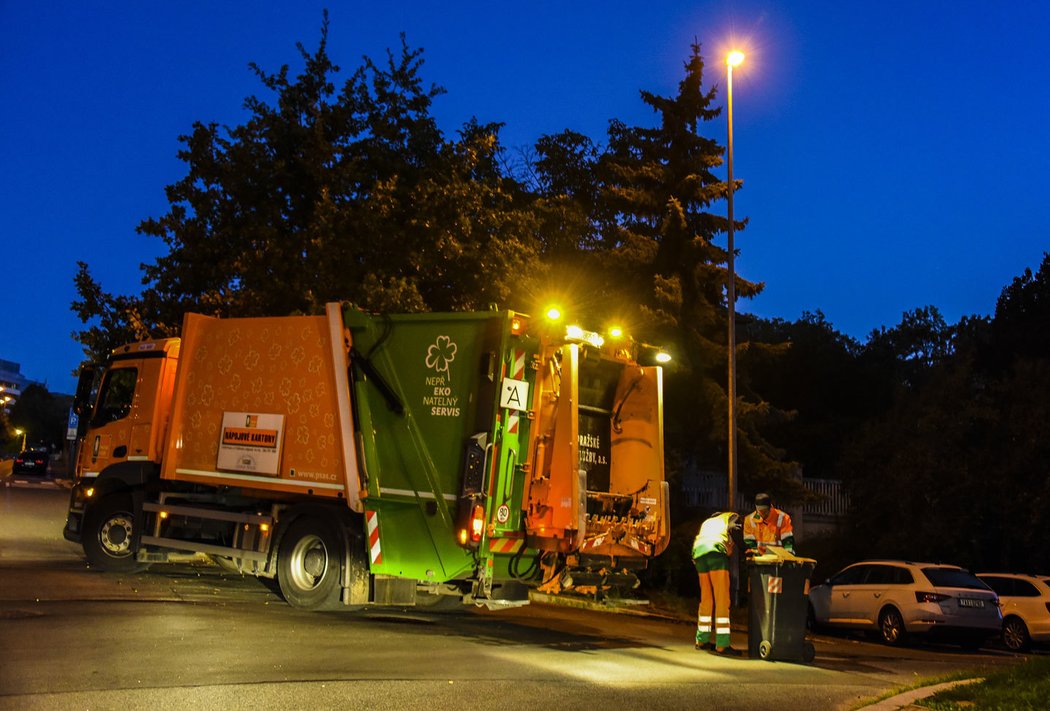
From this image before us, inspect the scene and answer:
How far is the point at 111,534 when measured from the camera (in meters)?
13.1

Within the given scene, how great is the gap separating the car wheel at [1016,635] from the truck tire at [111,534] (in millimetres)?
13417

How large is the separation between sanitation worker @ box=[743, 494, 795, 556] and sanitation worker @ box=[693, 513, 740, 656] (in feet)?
0.76

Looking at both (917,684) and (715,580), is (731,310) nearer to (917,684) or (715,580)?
(715,580)

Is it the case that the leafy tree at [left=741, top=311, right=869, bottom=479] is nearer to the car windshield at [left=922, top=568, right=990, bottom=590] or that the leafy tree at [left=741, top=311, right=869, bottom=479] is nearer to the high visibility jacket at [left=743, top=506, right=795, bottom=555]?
the car windshield at [left=922, top=568, right=990, bottom=590]

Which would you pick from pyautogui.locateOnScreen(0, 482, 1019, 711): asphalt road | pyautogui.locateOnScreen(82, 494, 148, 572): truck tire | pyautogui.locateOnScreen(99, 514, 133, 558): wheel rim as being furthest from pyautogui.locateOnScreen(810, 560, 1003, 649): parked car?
pyautogui.locateOnScreen(99, 514, 133, 558): wheel rim

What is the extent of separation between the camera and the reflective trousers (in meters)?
10.3

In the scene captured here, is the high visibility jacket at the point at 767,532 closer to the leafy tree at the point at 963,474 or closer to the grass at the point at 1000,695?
the grass at the point at 1000,695

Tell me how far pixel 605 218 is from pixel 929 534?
1277cm

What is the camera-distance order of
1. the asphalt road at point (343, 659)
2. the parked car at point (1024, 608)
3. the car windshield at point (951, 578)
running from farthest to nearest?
the parked car at point (1024, 608)
the car windshield at point (951, 578)
the asphalt road at point (343, 659)

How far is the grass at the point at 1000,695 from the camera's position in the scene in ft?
23.1

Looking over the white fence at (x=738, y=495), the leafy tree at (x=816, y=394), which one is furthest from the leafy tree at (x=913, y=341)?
the white fence at (x=738, y=495)

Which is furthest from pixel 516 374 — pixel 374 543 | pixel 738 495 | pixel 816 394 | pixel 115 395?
pixel 816 394

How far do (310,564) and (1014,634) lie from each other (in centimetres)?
A: 1184

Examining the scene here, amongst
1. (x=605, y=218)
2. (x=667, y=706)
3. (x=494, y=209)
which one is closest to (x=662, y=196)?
(x=605, y=218)
